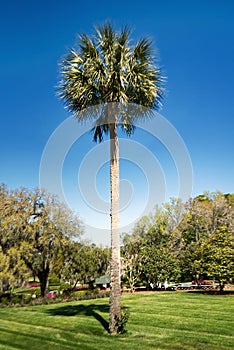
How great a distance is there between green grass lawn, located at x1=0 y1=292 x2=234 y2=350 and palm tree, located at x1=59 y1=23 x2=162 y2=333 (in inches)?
40.4

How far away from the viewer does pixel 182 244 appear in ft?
108

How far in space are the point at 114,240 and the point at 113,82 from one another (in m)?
4.82

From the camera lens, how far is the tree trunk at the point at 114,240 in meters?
10.0

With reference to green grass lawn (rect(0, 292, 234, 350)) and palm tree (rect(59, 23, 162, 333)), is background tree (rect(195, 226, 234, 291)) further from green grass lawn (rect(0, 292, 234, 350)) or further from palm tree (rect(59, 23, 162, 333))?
palm tree (rect(59, 23, 162, 333))

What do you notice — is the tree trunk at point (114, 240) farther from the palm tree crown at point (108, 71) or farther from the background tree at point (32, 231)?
the background tree at point (32, 231)

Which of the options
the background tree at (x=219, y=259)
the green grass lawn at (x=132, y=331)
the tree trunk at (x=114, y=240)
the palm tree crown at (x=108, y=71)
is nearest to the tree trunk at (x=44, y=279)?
the green grass lawn at (x=132, y=331)

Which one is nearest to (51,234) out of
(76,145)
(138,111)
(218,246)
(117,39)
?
(218,246)

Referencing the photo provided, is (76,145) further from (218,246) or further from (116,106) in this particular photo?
(218,246)

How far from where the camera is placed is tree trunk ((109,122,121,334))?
1005cm

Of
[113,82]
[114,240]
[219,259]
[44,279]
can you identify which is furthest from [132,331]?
[44,279]

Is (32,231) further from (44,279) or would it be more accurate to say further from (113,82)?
(113,82)

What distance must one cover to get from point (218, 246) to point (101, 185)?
1423 cm

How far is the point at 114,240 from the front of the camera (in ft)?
34.1

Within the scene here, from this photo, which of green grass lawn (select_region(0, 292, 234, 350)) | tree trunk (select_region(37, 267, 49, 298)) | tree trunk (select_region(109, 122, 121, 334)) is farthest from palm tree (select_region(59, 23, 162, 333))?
tree trunk (select_region(37, 267, 49, 298))
